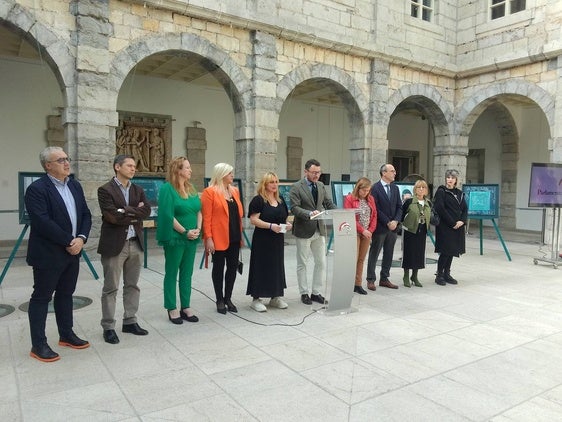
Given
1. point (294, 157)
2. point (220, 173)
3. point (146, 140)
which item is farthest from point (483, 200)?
point (146, 140)

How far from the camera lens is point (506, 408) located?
8.91ft

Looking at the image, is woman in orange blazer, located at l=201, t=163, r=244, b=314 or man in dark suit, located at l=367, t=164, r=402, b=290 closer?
woman in orange blazer, located at l=201, t=163, r=244, b=314

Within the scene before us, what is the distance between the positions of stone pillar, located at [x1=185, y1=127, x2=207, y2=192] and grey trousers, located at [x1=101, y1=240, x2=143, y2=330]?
24.7 feet

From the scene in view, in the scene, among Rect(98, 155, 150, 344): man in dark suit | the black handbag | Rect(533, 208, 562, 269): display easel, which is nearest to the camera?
Rect(98, 155, 150, 344): man in dark suit

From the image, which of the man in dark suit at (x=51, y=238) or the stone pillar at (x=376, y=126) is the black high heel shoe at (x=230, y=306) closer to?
the man in dark suit at (x=51, y=238)

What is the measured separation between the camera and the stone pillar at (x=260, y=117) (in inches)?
326

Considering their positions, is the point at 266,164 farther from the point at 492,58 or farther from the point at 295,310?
the point at 492,58

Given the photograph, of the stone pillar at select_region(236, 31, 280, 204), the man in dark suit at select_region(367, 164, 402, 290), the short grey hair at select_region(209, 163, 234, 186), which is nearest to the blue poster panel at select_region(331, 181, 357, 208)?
the stone pillar at select_region(236, 31, 280, 204)

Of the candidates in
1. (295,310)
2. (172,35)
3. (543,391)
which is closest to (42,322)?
(295,310)

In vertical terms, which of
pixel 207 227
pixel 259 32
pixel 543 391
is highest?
pixel 259 32

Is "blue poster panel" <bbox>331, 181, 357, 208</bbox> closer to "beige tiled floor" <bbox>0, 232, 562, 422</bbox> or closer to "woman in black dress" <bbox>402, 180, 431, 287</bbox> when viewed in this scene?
"woman in black dress" <bbox>402, 180, 431, 287</bbox>

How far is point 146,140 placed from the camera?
35.1 feet

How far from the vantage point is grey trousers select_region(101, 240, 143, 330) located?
12.0 ft

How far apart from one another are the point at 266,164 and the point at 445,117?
17.2 feet
